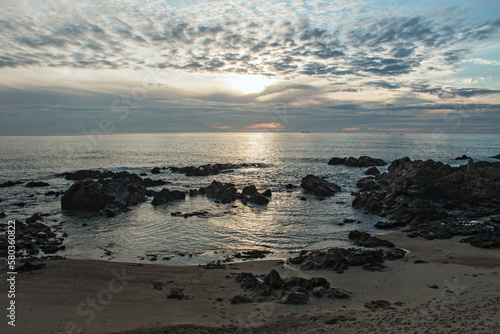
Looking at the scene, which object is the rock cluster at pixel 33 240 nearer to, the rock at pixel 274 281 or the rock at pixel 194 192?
the rock at pixel 274 281

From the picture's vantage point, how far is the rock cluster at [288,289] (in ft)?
44.2

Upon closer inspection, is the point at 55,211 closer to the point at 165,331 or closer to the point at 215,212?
the point at 215,212

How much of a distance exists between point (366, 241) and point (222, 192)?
21.8 m

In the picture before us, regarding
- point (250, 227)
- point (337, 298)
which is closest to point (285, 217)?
point (250, 227)

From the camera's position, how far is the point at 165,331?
10914 millimetres

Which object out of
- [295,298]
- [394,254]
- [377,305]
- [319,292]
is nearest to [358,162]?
[394,254]

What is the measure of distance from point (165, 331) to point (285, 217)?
21.5m

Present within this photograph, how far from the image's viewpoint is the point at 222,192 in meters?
40.5

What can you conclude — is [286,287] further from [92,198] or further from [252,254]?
[92,198]

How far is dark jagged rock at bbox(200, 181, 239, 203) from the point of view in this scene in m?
38.7

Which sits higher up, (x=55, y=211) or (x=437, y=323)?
(x=437, y=323)

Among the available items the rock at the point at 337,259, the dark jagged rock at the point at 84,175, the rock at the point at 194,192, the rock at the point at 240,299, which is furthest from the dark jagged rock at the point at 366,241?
the dark jagged rock at the point at 84,175

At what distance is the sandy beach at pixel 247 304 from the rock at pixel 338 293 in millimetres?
264

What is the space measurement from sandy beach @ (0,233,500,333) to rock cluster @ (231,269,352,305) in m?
0.35
